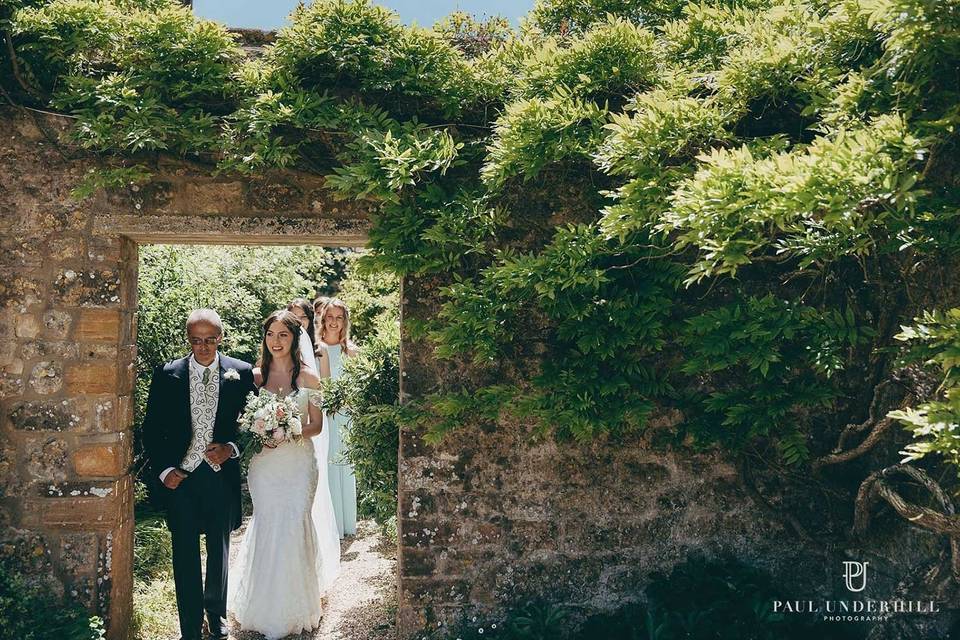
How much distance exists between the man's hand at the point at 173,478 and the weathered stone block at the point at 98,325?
2.74ft

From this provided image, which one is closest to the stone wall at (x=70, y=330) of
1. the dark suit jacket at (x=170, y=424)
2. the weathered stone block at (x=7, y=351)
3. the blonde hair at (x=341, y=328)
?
the weathered stone block at (x=7, y=351)

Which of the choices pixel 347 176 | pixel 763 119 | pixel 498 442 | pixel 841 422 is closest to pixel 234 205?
pixel 347 176

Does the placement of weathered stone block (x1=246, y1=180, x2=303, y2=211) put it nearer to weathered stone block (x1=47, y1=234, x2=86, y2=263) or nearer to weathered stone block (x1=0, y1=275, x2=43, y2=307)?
weathered stone block (x1=47, y1=234, x2=86, y2=263)

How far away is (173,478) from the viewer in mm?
4418

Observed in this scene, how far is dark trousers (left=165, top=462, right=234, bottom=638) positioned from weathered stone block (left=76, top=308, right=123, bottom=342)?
0.92 m

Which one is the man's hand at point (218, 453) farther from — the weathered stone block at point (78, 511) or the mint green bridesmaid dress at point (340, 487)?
the mint green bridesmaid dress at point (340, 487)

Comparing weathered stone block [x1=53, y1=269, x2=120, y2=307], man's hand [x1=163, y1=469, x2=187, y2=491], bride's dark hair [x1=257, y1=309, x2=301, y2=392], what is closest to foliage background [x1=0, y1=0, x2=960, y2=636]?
weathered stone block [x1=53, y1=269, x2=120, y2=307]

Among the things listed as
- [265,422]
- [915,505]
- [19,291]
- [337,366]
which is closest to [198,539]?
[265,422]

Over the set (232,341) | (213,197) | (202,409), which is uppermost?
(213,197)

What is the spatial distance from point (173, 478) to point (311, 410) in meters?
0.94

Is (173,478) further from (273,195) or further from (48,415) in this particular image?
(273,195)

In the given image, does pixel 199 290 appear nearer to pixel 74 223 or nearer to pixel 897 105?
pixel 74 223

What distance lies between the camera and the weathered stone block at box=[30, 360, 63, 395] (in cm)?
427

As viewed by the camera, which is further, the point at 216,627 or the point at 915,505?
the point at 216,627
